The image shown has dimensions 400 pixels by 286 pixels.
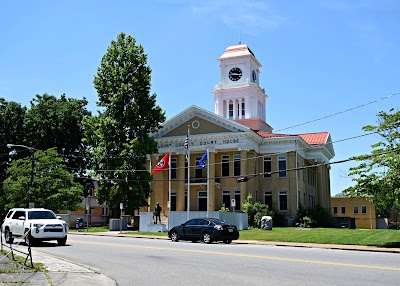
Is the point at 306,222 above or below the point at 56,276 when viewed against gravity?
above

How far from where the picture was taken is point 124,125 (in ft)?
153

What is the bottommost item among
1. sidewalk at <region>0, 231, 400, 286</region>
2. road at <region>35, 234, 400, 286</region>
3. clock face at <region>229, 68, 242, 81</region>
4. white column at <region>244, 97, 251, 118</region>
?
road at <region>35, 234, 400, 286</region>

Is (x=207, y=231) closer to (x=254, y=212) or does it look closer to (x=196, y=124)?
(x=254, y=212)

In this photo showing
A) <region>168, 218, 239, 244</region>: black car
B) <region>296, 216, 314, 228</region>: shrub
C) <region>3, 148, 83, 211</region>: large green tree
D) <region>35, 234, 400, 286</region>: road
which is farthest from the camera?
<region>296, 216, 314, 228</region>: shrub

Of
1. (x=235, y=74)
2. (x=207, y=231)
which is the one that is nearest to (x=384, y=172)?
(x=207, y=231)

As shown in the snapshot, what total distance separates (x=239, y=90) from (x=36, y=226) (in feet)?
134

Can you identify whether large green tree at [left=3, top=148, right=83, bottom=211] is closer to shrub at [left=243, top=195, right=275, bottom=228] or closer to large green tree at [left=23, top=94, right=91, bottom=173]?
large green tree at [left=23, top=94, right=91, bottom=173]

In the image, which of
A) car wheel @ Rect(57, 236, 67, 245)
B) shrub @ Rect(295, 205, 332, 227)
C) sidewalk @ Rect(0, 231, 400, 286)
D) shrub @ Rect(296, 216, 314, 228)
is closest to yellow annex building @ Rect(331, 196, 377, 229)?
shrub @ Rect(295, 205, 332, 227)

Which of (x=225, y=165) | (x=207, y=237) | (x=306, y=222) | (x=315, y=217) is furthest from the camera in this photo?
(x=225, y=165)

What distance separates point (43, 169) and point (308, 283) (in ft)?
133

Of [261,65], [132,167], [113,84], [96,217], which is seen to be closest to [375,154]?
[132,167]

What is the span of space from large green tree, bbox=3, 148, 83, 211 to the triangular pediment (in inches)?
436

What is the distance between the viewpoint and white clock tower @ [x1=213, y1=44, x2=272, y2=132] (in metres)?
59.5

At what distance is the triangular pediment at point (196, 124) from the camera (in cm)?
4912
